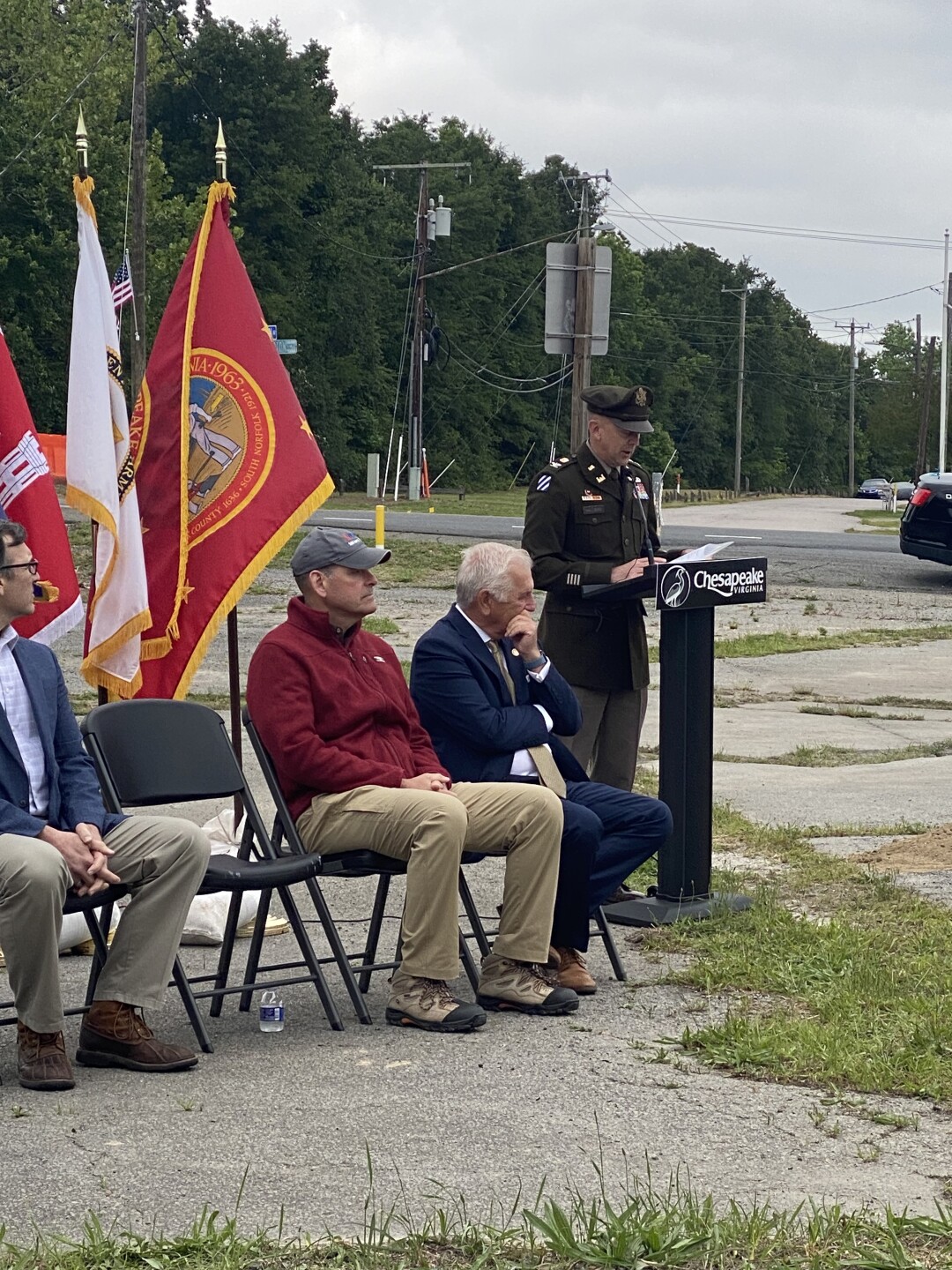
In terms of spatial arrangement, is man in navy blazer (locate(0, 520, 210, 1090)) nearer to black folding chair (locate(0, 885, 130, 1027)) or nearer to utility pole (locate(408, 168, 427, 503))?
black folding chair (locate(0, 885, 130, 1027))

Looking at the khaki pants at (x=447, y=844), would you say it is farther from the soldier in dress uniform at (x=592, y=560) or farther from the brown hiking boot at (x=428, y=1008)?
the soldier in dress uniform at (x=592, y=560)

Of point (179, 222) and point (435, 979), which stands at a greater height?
point (179, 222)

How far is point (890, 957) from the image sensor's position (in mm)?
5945

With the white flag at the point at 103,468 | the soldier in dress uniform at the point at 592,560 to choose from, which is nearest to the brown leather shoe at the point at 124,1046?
the white flag at the point at 103,468

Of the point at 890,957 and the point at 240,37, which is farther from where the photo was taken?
the point at 240,37

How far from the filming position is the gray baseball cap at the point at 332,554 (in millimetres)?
5637

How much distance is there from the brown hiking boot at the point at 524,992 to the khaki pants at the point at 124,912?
1.10 metres

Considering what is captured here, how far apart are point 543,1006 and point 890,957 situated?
4.23 ft

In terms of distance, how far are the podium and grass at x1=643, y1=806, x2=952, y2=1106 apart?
0.62 ft

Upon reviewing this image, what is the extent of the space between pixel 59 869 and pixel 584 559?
10.0ft

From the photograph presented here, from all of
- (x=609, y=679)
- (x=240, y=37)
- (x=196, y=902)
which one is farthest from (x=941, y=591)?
(x=240, y=37)

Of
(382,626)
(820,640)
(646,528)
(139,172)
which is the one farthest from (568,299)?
(139,172)

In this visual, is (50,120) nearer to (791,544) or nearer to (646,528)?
(791,544)

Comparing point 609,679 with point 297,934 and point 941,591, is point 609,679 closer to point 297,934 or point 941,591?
point 297,934
